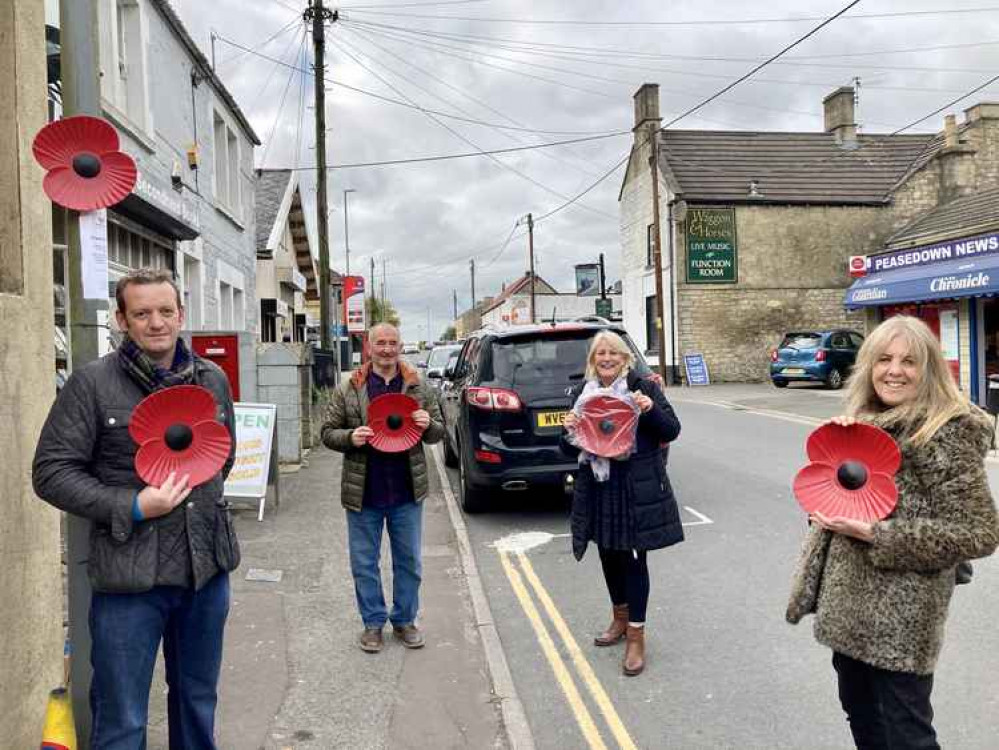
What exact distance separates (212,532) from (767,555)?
4.76 metres

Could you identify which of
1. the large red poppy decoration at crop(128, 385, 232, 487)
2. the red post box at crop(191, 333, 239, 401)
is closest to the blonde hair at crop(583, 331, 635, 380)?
the large red poppy decoration at crop(128, 385, 232, 487)

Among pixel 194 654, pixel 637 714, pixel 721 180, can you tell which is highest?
pixel 721 180

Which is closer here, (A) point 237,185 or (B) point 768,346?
(A) point 237,185

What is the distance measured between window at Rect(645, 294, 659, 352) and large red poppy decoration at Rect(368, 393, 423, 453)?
26672 mm

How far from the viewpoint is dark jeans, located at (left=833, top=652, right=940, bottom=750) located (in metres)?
2.44

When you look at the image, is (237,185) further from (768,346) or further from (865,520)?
(768,346)

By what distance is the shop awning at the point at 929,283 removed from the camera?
1684 centimetres

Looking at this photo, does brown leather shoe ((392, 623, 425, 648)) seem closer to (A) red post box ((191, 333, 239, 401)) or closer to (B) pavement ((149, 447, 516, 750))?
(B) pavement ((149, 447, 516, 750))

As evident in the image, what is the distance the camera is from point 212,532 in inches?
109

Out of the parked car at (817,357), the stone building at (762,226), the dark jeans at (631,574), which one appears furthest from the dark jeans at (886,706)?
the stone building at (762,226)

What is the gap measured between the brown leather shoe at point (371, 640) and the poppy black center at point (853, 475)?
9.64 feet

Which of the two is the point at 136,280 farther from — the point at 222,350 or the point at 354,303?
the point at 354,303

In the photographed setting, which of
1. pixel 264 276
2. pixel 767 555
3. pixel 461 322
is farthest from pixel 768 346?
pixel 461 322

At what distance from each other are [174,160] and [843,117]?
91.7ft
